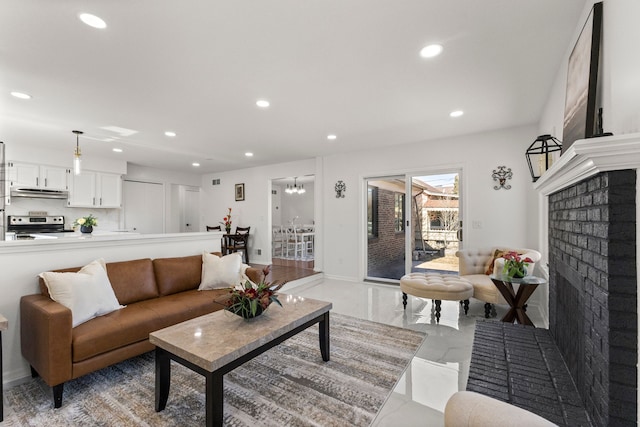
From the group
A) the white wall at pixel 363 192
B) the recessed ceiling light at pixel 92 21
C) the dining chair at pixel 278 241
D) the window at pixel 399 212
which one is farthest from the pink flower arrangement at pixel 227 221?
the recessed ceiling light at pixel 92 21

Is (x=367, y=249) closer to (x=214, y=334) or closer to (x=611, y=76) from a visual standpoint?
(x=214, y=334)

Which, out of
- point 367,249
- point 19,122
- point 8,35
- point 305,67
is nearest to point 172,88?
point 8,35

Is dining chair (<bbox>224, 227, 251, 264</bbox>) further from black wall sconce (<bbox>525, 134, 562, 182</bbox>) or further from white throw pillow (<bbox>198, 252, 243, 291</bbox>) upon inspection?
black wall sconce (<bbox>525, 134, 562, 182</bbox>)

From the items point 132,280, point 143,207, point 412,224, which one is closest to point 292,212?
point 143,207

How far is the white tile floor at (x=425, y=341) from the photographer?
6.13 ft

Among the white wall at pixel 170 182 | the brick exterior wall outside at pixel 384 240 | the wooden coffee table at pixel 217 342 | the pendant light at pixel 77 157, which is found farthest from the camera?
the white wall at pixel 170 182

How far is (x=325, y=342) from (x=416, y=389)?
2.50ft

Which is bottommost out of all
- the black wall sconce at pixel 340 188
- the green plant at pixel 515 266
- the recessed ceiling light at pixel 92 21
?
the green plant at pixel 515 266

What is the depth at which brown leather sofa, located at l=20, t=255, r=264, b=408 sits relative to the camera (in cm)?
188

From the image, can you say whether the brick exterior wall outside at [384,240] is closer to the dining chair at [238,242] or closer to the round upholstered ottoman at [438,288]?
the round upholstered ottoman at [438,288]

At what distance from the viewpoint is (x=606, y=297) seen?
1124 mm

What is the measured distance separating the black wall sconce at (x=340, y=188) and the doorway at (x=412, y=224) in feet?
1.52

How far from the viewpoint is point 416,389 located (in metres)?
2.08

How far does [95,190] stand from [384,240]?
596 centimetres
